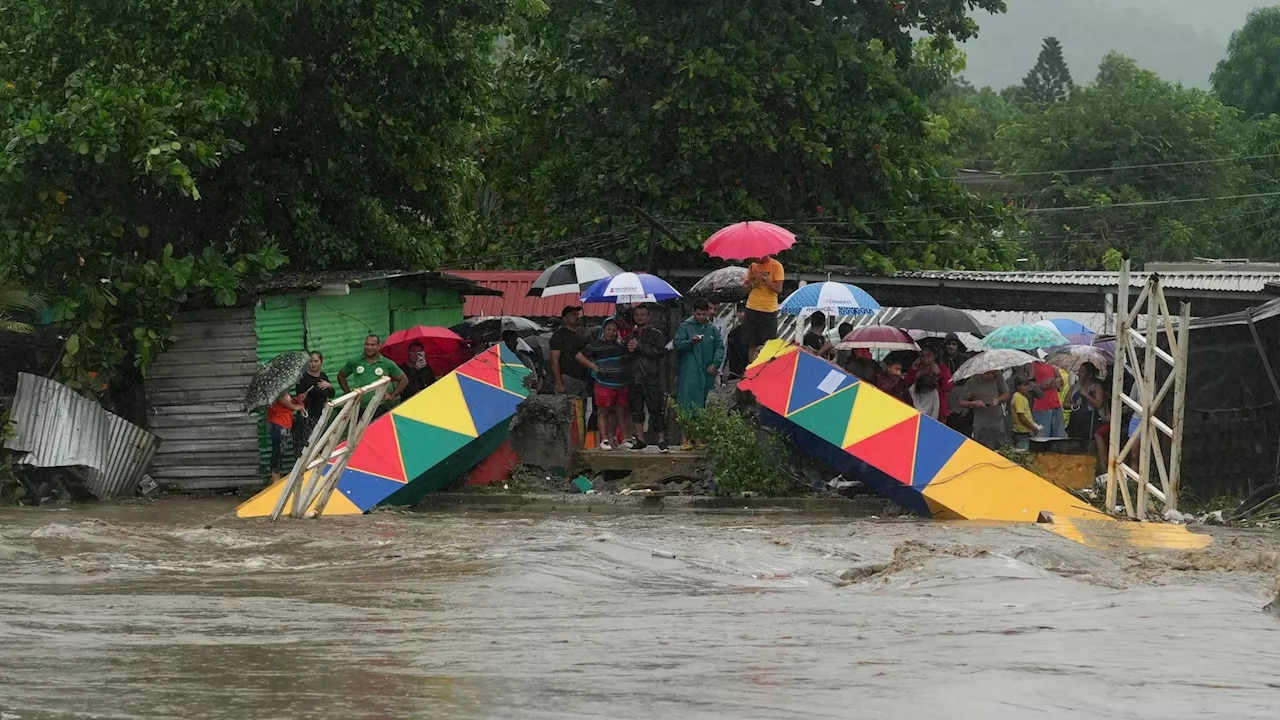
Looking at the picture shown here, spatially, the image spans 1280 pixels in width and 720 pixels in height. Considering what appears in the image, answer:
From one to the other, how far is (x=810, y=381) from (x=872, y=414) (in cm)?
71

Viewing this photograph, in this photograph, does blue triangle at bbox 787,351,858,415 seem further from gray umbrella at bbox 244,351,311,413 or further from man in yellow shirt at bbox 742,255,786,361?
gray umbrella at bbox 244,351,311,413

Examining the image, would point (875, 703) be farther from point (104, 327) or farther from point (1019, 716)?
point (104, 327)

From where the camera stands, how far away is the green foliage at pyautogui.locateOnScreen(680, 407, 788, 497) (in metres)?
17.0

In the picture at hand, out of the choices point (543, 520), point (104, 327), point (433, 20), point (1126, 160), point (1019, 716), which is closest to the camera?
point (1019, 716)

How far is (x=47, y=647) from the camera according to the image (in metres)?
8.71

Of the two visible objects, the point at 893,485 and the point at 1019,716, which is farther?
the point at 893,485

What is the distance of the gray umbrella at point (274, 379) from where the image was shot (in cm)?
1806

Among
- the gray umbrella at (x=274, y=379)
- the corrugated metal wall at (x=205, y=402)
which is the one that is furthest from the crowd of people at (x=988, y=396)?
the corrugated metal wall at (x=205, y=402)

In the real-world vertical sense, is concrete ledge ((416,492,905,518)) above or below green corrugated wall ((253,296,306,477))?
below

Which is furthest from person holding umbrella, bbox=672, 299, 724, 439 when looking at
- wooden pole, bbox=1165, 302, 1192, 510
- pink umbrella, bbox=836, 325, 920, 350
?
wooden pole, bbox=1165, 302, 1192, 510

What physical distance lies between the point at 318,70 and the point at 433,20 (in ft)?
4.97

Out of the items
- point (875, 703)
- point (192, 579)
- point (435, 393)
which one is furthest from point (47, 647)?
point (435, 393)

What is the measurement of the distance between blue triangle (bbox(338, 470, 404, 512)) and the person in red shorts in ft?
9.25

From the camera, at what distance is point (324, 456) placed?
14258mm
